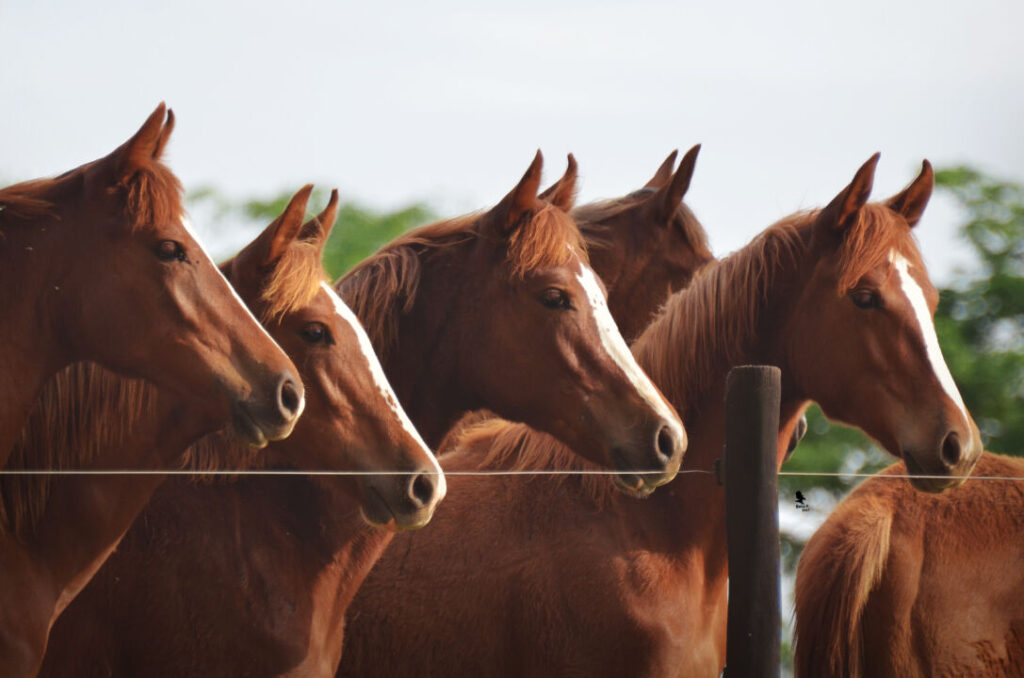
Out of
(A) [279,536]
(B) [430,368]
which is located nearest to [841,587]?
(B) [430,368]

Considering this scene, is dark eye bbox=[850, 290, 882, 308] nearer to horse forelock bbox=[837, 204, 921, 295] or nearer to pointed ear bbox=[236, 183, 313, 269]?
horse forelock bbox=[837, 204, 921, 295]

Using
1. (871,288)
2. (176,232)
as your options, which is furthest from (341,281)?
(871,288)

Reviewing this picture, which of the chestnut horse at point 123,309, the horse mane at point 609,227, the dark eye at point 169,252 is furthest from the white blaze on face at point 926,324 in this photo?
the dark eye at point 169,252

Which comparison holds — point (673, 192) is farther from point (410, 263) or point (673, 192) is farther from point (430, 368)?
point (430, 368)

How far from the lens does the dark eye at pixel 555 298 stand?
3797 millimetres

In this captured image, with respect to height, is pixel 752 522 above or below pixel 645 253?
below

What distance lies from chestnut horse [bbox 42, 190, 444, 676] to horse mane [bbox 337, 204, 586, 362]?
43cm

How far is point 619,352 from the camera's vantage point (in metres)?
3.71

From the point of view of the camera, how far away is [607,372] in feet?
12.0

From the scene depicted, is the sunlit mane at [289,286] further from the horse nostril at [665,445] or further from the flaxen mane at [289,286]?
the horse nostril at [665,445]

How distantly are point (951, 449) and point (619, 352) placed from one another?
109 centimetres

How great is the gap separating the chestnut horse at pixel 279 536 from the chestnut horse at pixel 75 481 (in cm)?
5

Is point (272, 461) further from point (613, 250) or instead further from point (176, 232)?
point (613, 250)

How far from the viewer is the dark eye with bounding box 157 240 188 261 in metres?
2.99
